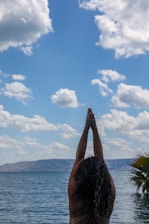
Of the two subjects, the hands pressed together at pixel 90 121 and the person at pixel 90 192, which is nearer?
the person at pixel 90 192

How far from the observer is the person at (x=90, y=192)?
352cm

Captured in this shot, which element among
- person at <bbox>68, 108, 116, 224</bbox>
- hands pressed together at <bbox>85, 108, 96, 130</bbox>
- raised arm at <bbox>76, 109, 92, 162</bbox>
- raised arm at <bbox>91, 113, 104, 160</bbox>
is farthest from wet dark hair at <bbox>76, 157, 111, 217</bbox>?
hands pressed together at <bbox>85, 108, 96, 130</bbox>

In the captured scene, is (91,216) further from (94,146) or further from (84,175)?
(94,146)

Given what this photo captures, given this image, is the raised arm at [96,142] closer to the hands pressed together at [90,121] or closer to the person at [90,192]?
the hands pressed together at [90,121]

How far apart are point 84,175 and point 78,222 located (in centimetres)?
43

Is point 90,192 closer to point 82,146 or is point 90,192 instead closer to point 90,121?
A: point 82,146

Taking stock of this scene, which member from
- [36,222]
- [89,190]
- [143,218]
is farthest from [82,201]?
[36,222]

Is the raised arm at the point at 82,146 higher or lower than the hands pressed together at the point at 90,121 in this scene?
lower

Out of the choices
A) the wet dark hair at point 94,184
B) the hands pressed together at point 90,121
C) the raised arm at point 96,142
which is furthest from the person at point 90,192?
the hands pressed together at point 90,121

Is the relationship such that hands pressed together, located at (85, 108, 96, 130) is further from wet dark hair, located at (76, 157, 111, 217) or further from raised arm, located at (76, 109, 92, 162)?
wet dark hair, located at (76, 157, 111, 217)

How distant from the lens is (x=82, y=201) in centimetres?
363

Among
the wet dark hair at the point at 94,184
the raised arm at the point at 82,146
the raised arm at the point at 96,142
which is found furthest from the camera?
the raised arm at the point at 96,142

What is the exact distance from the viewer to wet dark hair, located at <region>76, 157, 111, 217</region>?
3504 mm

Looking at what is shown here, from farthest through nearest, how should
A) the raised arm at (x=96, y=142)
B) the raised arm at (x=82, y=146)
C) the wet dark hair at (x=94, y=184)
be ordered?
the raised arm at (x=96, y=142), the raised arm at (x=82, y=146), the wet dark hair at (x=94, y=184)
